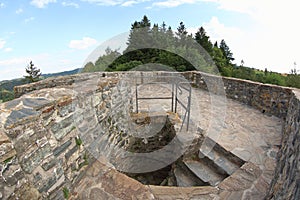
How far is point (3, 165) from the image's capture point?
1030 mm

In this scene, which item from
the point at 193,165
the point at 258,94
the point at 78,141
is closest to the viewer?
the point at 78,141

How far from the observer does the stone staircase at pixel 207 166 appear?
8.63ft

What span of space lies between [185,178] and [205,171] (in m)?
0.39

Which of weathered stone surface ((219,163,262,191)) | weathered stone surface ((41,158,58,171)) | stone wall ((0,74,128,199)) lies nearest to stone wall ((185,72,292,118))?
weathered stone surface ((219,163,262,191))

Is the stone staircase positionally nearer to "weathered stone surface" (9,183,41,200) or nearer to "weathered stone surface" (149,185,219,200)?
"weathered stone surface" (149,185,219,200)

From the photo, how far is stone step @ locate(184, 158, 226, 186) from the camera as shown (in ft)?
8.59

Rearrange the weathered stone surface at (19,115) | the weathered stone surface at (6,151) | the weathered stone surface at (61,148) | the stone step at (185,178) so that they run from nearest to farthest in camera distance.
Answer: the weathered stone surface at (6,151) < the weathered stone surface at (19,115) < the weathered stone surface at (61,148) < the stone step at (185,178)

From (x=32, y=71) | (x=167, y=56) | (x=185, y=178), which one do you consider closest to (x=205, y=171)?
(x=185, y=178)

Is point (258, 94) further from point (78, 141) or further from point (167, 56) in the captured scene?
point (167, 56)

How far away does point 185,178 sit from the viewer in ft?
9.89

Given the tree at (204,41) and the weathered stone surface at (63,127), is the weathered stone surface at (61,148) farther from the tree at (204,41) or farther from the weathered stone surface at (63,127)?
the tree at (204,41)

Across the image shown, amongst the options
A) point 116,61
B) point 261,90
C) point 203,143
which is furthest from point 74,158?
point 116,61

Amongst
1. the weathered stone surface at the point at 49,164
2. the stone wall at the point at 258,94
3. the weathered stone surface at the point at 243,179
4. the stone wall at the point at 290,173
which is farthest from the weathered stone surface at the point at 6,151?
the stone wall at the point at 258,94

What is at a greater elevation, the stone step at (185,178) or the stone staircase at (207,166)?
the stone staircase at (207,166)
